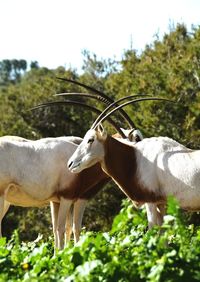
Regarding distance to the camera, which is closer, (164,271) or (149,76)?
(164,271)

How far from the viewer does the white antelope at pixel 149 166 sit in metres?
11.1

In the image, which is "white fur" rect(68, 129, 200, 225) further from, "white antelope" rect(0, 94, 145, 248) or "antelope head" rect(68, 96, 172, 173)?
"white antelope" rect(0, 94, 145, 248)

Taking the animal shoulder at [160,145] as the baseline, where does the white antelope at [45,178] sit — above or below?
below

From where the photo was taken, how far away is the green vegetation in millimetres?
5719

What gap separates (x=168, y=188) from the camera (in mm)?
11133

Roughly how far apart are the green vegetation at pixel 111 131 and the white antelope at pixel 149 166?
578 millimetres

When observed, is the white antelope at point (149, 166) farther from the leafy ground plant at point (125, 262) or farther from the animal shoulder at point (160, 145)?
the leafy ground plant at point (125, 262)

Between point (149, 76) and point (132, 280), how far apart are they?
24.8 meters

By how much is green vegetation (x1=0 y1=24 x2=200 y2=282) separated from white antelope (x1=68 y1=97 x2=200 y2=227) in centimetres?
58

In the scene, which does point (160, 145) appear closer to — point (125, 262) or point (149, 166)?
point (149, 166)

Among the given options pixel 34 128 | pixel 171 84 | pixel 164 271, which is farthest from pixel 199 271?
pixel 34 128

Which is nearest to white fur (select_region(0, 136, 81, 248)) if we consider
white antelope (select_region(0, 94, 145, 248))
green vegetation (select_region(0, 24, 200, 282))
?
white antelope (select_region(0, 94, 145, 248))

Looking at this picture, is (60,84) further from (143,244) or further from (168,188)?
(143,244)

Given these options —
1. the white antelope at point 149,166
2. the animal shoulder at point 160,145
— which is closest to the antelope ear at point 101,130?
the white antelope at point 149,166
